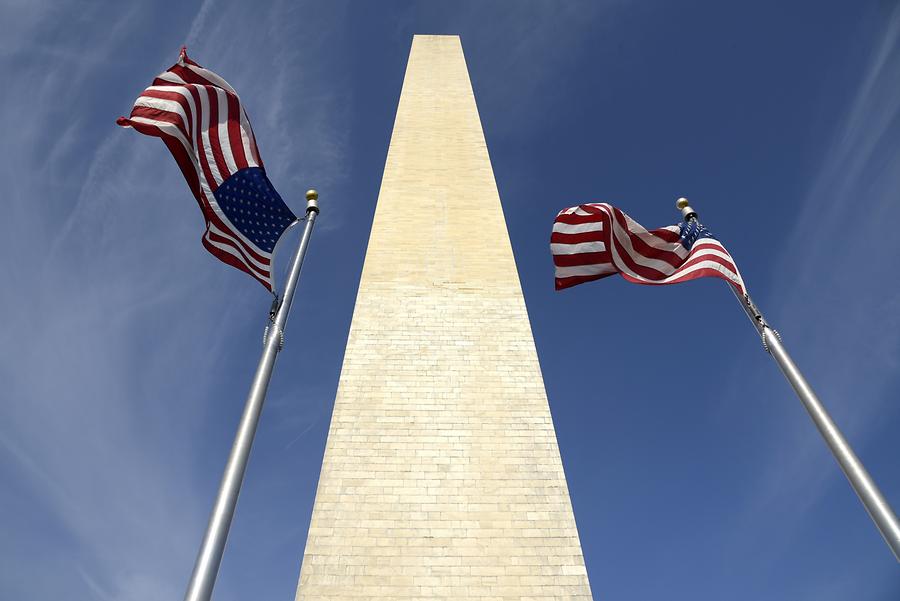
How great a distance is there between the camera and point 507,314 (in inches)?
382

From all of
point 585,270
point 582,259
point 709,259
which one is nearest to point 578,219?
point 582,259

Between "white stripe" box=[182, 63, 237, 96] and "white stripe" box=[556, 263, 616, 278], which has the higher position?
"white stripe" box=[182, 63, 237, 96]

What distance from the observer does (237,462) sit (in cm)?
423

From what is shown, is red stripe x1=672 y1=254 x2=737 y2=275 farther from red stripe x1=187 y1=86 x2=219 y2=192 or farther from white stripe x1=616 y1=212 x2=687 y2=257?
red stripe x1=187 y1=86 x2=219 y2=192

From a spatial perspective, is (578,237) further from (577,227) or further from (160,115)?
(160,115)

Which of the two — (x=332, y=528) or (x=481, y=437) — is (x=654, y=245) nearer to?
(x=481, y=437)

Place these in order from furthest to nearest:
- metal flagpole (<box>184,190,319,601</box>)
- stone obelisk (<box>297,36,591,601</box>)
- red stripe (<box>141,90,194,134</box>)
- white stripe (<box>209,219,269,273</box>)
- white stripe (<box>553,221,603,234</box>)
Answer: white stripe (<box>553,221,603,234</box>) < stone obelisk (<box>297,36,591,601</box>) < white stripe (<box>209,219,269,273</box>) < red stripe (<box>141,90,194,134</box>) < metal flagpole (<box>184,190,319,601</box>)

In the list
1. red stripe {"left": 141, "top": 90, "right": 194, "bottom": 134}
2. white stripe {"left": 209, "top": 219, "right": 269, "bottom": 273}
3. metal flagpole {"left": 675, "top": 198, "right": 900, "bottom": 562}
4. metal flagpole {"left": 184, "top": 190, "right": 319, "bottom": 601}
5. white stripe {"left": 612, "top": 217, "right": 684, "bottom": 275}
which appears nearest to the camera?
metal flagpole {"left": 184, "top": 190, "right": 319, "bottom": 601}

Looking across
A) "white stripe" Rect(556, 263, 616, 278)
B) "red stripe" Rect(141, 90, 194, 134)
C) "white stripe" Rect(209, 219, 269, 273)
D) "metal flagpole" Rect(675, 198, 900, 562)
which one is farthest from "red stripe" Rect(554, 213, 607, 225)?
"red stripe" Rect(141, 90, 194, 134)

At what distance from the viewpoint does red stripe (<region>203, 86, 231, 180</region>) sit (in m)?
5.89

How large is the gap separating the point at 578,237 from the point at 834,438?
10.6 ft

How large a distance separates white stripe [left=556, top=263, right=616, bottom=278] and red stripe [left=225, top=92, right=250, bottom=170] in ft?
12.0

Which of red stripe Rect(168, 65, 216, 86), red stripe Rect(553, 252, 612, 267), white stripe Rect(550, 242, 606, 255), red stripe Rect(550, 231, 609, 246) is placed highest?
red stripe Rect(168, 65, 216, 86)

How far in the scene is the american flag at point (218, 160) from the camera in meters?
5.52
